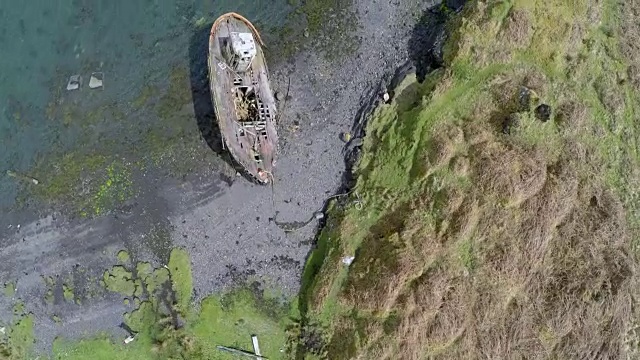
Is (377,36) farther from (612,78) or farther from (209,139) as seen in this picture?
(612,78)

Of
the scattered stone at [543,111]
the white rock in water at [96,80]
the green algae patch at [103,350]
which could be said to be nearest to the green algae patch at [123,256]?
the green algae patch at [103,350]

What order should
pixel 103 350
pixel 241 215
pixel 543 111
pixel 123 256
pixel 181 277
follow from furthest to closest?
pixel 241 215 < pixel 181 277 < pixel 123 256 < pixel 103 350 < pixel 543 111

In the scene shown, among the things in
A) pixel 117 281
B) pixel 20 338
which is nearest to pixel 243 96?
pixel 117 281

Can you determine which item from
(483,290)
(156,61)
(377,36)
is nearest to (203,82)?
(156,61)

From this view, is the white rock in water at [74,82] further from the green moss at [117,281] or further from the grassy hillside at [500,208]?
the grassy hillside at [500,208]

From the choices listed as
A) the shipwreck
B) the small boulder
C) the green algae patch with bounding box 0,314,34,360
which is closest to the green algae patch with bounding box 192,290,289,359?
the shipwreck

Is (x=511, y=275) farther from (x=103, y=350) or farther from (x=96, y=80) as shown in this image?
(x=96, y=80)

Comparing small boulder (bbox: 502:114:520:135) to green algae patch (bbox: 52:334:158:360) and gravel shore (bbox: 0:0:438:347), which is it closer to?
gravel shore (bbox: 0:0:438:347)
